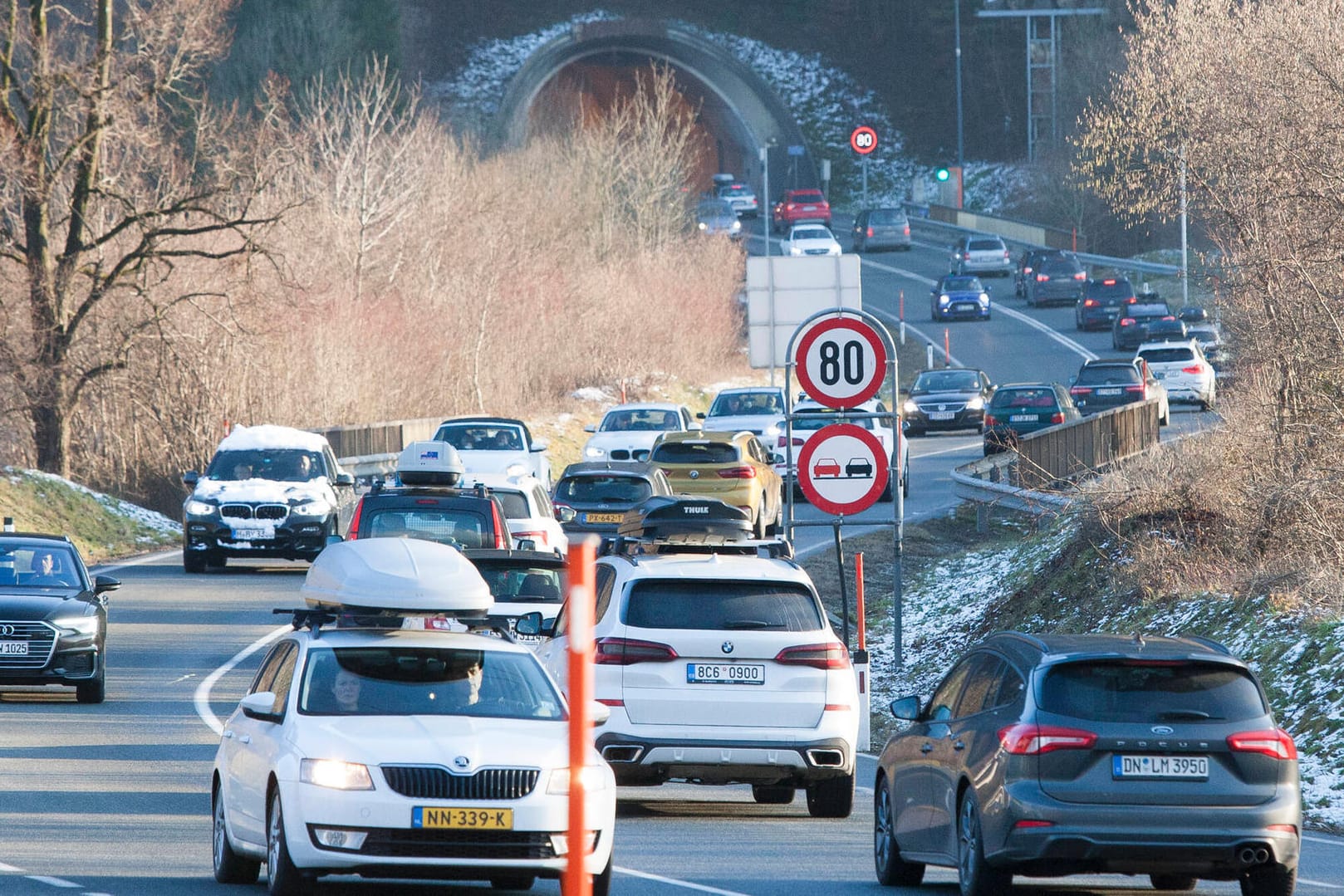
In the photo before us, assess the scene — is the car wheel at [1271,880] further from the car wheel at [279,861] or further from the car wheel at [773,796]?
the car wheel at [773,796]

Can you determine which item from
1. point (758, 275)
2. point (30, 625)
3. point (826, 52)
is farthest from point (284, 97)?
point (30, 625)

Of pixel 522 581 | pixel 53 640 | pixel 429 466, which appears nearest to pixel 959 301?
pixel 429 466

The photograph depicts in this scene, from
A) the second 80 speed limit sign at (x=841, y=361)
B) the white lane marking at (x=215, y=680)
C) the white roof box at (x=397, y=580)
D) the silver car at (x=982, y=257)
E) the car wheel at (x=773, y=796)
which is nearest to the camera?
the white roof box at (x=397, y=580)

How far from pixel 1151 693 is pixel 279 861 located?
416 cm

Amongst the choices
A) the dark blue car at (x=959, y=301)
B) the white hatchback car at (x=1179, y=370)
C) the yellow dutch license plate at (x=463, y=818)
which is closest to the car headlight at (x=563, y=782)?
the yellow dutch license plate at (x=463, y=818)

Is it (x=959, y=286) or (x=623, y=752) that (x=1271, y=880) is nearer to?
(x=623, y=752)

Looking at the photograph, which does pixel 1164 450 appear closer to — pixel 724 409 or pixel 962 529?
pixel 962 529

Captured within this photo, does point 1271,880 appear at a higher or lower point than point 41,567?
lower

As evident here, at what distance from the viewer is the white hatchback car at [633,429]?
35.8m

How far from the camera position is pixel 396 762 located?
942 cm

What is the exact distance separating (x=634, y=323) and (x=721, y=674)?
48293 millimetres

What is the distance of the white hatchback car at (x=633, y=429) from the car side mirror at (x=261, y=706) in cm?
2495

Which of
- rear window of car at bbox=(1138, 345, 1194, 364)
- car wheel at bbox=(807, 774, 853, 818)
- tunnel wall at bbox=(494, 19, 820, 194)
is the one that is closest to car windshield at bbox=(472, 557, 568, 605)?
car wheel at bbox=(807, 774, 853, 818)

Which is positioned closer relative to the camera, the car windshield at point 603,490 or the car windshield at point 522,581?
the car windshield at point 522,581
